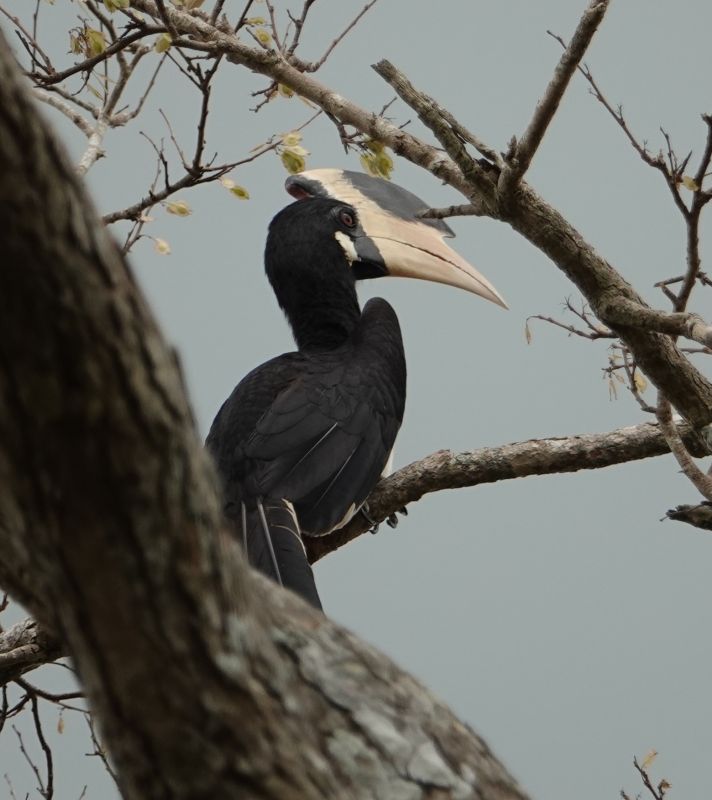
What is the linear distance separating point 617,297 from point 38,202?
2177mm

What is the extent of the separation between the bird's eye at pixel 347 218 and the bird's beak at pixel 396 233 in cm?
5

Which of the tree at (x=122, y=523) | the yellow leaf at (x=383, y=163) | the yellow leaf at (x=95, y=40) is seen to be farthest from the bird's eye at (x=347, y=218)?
the tree at (x=122, y=523)

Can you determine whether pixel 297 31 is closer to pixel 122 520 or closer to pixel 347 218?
pixel 347 218

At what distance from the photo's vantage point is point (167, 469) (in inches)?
45.7

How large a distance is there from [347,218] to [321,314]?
518 millimetres

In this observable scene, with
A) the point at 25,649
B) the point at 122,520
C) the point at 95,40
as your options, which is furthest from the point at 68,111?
the point at 122,520

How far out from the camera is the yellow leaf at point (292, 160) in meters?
3.81

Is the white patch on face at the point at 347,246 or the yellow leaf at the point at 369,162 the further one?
the white patch on face at the point at 347,246

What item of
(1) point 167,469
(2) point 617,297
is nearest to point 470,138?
(2) point 617,297

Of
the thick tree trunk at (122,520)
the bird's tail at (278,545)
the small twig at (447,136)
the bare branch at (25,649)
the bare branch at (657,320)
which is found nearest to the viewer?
the thick tree trunk at (122,520)

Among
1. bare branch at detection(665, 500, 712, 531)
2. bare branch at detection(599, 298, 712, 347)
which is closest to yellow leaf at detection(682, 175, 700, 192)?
bare branch at detection(599, 298, 712, 347)

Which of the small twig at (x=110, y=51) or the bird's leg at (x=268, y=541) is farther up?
the small twig at (x=110, y=51)

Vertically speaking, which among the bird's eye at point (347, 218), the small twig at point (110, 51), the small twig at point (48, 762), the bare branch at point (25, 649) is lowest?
the small twig at point (48, 762)

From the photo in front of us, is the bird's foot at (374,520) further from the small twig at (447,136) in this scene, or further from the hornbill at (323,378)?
the small twig at (447,136)
